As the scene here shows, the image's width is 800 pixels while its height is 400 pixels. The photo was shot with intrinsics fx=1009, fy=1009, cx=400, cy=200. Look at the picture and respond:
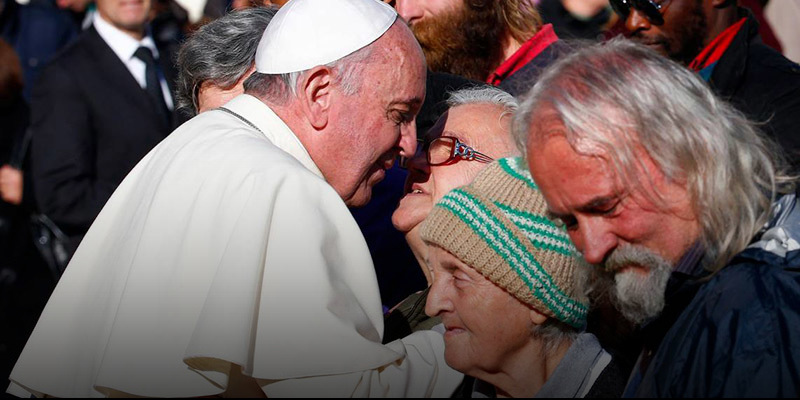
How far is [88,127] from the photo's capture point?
6129 millimetres

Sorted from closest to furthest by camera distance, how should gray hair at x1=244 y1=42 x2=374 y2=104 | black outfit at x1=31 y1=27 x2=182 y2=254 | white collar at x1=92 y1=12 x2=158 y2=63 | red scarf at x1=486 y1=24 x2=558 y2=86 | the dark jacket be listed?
the dark jacket
gray hair at x1=244 y1=42 x2=374 y2=104
red scarf at x1=486 y1=24 x2=558 y2=86
black outfit at x1=31 y1=27 x2=182 y2=254
white collar at x1=92 y1=12 x2=158 y2=63

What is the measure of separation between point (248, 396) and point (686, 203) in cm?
133

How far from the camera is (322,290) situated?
9.02ft

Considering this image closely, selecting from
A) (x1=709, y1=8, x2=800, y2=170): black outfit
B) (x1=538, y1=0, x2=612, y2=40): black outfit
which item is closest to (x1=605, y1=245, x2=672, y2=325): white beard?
(x1=709, y1=8, x2=800, y2=170): black outfit

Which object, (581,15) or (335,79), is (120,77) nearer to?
(335,79)

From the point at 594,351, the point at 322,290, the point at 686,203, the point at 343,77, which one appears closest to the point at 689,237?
the point at 686,203

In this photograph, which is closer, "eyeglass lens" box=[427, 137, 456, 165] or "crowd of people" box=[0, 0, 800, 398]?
"crowd of people" box=[0, 0, 800, 398]

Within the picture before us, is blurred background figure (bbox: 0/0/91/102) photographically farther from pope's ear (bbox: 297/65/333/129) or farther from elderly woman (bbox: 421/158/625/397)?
elderly woman (bbox: 421/158/625/397)

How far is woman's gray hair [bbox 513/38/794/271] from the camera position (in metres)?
2.46

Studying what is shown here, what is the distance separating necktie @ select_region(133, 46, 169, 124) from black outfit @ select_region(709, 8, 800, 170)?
11.4 feet

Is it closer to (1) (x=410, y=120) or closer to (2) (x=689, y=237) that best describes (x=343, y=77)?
(1) (x=410, y=120)

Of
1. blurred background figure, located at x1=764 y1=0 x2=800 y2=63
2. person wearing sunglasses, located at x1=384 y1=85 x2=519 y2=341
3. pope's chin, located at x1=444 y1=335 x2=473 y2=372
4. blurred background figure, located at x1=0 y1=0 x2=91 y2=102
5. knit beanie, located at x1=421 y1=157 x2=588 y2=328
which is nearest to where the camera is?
knit beanie, located at x1=421 y1=157 x2=588 y2=328

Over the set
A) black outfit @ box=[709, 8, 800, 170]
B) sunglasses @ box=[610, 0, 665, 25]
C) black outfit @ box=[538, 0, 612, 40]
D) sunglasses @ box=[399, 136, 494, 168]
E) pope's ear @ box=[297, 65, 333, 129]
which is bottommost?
black outfit @ box=[538, 0, 612, 40]

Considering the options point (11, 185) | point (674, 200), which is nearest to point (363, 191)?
point (674, 200)
